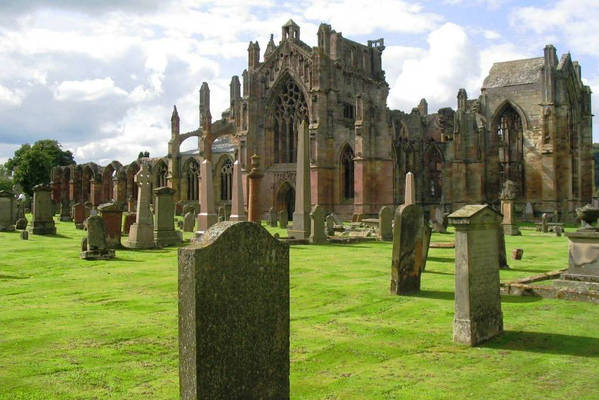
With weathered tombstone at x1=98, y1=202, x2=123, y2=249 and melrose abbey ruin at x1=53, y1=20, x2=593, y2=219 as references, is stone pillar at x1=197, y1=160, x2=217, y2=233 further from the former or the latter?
melrose abbey ruin at x1=53, y1=20, x2=593, y2=219

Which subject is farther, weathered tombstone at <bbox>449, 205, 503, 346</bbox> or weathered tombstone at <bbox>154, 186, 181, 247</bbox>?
weathered tombstone at <bbox>154, 186, 181, 247</bbox>

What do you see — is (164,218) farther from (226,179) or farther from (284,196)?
(226,179)

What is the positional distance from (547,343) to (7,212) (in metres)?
24.6

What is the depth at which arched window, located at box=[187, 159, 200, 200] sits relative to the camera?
161ft

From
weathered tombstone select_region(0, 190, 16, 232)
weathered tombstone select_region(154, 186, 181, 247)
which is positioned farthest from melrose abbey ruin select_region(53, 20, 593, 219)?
weathered tombstone select_region(154, 186, 181, 247)

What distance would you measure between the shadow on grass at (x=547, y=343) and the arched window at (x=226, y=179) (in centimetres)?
4091

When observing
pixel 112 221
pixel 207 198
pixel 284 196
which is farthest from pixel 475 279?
pixel 284 196

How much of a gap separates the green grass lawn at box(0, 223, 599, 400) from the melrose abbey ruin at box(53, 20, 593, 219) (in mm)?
26858

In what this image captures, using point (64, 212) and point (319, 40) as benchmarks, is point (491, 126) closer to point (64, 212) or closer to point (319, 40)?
point (319, 40)

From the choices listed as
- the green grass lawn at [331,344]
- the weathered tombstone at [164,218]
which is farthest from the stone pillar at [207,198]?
the green grass lawn at [331,344]

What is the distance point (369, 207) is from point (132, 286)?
1062 inches

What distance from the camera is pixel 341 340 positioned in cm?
639

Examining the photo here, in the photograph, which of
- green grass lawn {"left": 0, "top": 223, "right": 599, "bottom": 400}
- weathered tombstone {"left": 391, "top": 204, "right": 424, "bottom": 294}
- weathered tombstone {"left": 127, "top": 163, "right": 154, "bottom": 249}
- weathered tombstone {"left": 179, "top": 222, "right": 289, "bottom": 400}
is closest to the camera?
weathered tombstone {"left": 179, "top": 222, "right": 289, "bottom": 400}

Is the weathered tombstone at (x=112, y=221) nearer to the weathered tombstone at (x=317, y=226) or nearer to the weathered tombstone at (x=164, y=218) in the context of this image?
the weathered tombstone at (x=164, y=218)
